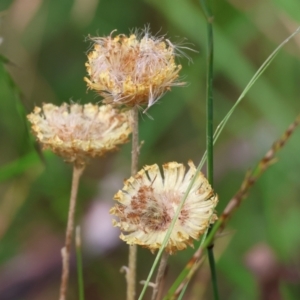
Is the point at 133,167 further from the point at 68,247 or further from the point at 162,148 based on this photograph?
the point at 162,148

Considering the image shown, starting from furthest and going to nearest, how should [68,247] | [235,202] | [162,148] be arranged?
[162,148], [68,247], [235,202]

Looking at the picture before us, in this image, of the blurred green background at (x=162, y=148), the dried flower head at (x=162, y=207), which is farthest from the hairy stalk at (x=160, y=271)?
the blurred green background at (x=162, y=148)

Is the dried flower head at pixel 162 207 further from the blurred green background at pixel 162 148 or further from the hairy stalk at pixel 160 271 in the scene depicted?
the blurred green background at pixel 162 148

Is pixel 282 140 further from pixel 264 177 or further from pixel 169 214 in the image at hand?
pixel 264 177

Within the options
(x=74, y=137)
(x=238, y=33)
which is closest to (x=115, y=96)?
(x=74, y=137)

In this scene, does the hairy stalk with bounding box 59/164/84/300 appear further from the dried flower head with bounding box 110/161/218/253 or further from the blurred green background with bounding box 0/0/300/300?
the blurred green background with bounding box 0/0/300/300

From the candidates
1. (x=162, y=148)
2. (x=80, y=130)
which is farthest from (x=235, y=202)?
(x=162, y=148)
